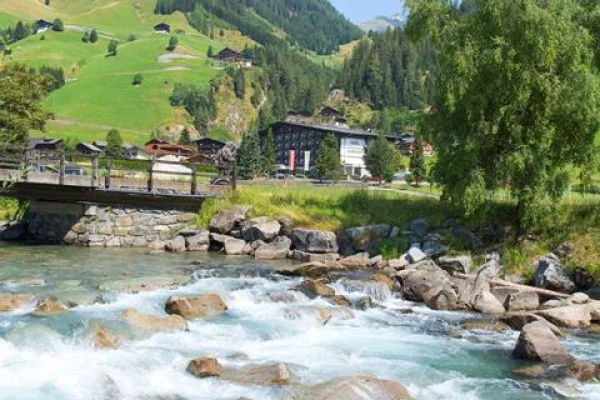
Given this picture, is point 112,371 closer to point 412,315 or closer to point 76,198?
point 412,315

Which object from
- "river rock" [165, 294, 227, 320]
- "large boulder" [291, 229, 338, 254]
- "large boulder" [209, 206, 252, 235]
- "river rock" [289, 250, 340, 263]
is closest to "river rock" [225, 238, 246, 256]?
"large boulder" [209, 206, 252, 235]

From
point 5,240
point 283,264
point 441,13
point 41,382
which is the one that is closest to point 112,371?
point 41,382

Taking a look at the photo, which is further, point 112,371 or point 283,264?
point 283,264

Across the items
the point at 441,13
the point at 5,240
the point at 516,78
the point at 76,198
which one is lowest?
the point at 5,240

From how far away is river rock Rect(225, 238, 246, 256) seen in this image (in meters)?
35.2

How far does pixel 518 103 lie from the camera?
29.1m

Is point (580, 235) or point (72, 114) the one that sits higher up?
point (72, 114)

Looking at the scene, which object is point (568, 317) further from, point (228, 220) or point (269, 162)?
point (269, 162)

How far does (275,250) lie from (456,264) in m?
10.1

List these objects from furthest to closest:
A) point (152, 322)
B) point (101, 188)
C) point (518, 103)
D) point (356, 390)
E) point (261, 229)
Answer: point (101, 188) → point (261, 229) → point (518, 103) → point (152, 322) → point (356, 390)

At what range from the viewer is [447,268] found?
28875 mm

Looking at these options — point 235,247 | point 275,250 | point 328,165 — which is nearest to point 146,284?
point 275,250

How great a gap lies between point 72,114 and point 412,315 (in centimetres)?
19100

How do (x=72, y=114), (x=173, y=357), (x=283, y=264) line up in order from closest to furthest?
(x=173, y=357)
(x=283, y=264)
(x=72, y=114)
